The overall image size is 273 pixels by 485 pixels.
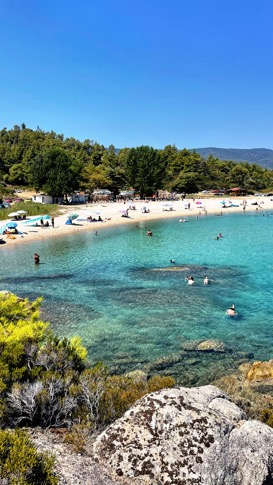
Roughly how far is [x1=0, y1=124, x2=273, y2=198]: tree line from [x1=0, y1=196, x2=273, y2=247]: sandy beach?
7.76 meters

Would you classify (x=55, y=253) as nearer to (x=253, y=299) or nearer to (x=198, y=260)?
(x=198, y=260)

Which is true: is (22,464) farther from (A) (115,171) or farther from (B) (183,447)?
(A) (115,171)

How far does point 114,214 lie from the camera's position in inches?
3231

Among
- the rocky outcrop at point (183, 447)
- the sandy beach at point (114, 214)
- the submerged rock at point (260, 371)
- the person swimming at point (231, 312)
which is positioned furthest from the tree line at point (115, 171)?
the rocky outcrop at point (183, 447)

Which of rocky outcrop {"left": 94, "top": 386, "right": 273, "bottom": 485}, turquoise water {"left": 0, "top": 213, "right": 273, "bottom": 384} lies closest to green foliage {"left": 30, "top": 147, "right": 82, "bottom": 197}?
turquoise water {"left": 0, "top": 213, "right": 273, "bottom": 384}

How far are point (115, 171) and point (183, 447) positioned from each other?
364 ft

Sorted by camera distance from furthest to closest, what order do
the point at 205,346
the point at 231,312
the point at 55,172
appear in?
the point at 55,172 < the point at 231,312 < the point at 205,346

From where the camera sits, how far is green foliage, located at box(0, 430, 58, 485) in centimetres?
556

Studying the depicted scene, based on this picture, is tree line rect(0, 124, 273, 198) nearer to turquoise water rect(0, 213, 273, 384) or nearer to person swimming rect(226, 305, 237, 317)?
turquoise water rect(0, 213, 273, 384)

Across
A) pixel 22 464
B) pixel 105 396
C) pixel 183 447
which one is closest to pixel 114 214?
pixel 105 396

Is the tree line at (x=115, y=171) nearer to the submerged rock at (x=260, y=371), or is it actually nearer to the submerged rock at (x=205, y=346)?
the submerged rock at (x=205, y=346)

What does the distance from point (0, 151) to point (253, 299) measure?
409 feet

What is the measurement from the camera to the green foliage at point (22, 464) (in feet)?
18.2

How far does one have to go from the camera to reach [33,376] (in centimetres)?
954
